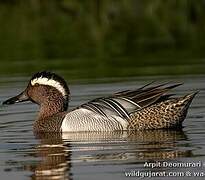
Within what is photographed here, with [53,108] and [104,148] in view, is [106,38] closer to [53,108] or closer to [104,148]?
→ [53,108]

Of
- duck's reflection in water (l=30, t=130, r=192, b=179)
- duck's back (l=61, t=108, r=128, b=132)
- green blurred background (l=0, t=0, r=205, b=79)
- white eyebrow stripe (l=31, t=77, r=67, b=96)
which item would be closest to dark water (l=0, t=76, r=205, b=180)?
duck's reflection in water (l=30, t=130, r=192, b=179)

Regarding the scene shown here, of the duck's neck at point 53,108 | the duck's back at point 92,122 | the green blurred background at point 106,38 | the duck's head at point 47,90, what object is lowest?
the duck's back at point 92,122

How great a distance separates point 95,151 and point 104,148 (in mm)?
206

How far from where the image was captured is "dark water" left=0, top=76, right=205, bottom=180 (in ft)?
33.6

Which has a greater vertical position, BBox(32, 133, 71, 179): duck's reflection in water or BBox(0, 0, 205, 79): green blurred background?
BBox(0, 0, 205, 79): green blurred background

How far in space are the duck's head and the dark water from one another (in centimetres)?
35

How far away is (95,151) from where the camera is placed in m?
11.4

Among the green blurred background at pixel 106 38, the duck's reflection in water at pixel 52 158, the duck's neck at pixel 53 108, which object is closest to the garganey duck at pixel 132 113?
the duck's reflection in water at pixel 52 158

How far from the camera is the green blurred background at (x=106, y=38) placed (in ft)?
61.9

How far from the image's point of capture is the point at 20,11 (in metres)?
29.6

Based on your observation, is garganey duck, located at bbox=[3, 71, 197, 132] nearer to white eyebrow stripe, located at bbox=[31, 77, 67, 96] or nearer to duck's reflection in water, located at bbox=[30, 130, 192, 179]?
duck's reflection in water, located at bbox=[30, 130, 192, 179]

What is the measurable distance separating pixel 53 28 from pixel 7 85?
844cm

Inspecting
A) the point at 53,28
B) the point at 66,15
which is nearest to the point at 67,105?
the point at 53,28

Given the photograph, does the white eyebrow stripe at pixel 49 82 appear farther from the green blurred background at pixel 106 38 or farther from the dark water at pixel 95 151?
the green blurred background at pixel 106 38
